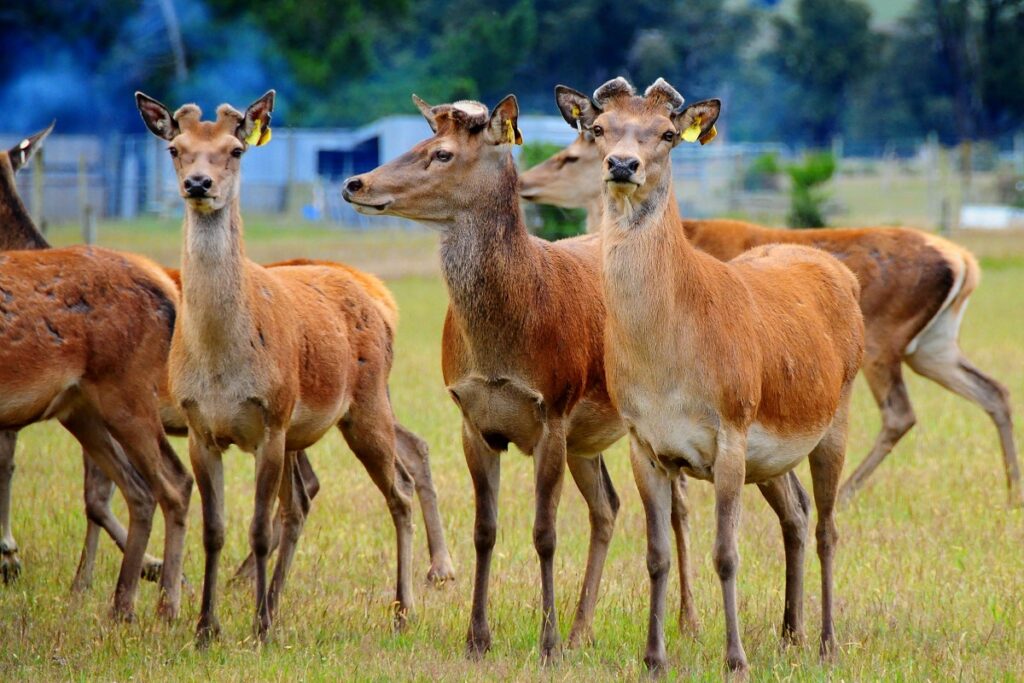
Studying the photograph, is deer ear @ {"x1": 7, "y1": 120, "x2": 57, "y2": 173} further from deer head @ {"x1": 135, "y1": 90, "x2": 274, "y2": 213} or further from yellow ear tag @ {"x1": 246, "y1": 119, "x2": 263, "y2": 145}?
yellow ear tag @ {"x1": 246, "y1": 119, "x2": 263, "y2": 145}

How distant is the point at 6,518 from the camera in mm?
8195

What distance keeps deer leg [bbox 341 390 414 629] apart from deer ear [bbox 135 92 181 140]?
1.64 meters

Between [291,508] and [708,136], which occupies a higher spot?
[708,136]

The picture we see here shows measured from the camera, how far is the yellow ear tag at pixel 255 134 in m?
6.92

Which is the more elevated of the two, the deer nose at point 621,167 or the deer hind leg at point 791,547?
the deer nose at point 621,167

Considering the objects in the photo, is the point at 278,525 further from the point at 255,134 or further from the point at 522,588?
the point at 255,134

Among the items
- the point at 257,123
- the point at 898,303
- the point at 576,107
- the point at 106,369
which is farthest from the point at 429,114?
the point at 898,303

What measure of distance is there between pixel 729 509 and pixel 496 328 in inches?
52.8

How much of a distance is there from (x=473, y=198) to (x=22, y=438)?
6615mm

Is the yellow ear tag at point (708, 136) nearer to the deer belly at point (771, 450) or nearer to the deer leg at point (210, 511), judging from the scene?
the deer belly at point (771, 450)

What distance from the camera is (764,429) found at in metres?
6.01

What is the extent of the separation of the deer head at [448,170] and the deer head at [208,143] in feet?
2.08

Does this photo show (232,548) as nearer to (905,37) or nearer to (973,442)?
(973,442)

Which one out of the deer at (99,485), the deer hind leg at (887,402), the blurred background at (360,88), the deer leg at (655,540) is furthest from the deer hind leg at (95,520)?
the blurred background at (360,88)
